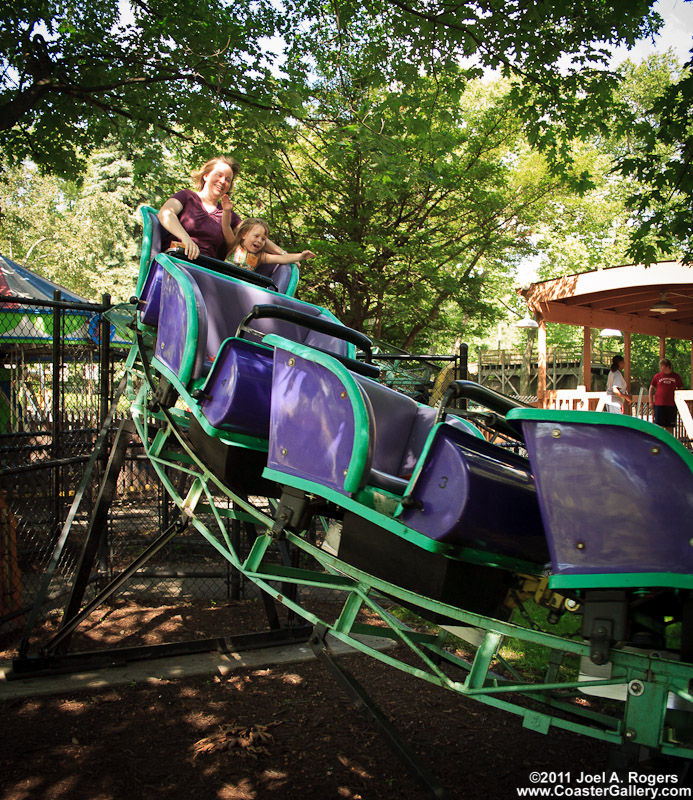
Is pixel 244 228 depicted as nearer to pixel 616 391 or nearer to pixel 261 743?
pixel 261 743

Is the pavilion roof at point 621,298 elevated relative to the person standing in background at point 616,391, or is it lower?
elevated

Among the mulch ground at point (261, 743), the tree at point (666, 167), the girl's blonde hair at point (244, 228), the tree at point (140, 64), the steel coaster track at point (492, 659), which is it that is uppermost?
the tree at point (140, 64)

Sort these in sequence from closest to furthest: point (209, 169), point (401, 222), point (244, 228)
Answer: point (209, 169) < point (244, 228) < point (401, 222)

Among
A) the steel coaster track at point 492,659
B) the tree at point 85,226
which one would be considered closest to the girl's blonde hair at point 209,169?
the steel coaster track at point 492,659

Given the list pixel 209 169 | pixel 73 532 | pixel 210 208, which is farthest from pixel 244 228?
pixel 73 532

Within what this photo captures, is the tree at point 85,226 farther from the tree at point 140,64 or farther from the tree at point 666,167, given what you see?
the tree at point 666,167

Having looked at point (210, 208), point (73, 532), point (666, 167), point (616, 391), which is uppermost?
point (666, 167)

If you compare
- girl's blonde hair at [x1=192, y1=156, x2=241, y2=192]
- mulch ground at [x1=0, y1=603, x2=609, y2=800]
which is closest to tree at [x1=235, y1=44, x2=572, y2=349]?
girl's blonde hair at [x1=192, y1=156, x2=241, y2=192]

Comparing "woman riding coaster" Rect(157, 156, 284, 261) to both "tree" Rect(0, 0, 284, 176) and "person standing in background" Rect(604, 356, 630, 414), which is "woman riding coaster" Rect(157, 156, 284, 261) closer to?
"tree" Rect(0, 0, 284, 176)

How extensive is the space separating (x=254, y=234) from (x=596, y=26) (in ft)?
13.9

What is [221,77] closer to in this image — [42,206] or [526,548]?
[526,548]

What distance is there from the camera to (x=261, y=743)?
3.57 m

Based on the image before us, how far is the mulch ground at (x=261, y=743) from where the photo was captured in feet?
10.4

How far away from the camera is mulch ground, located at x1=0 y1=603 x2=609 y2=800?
3162 mm
